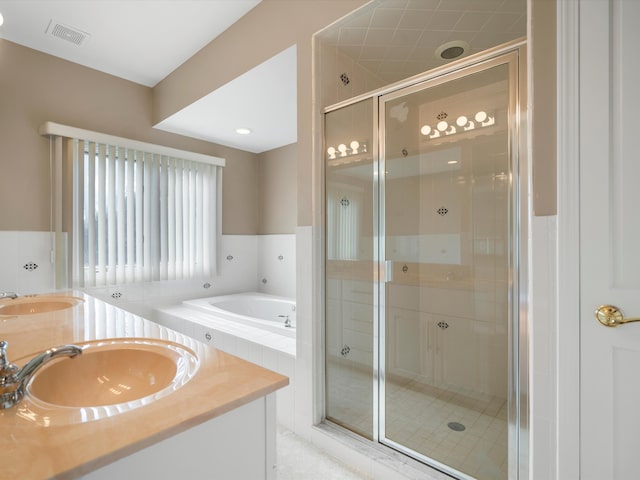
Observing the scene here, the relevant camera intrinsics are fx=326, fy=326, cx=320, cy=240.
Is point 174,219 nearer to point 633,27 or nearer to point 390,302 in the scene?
point 390,302

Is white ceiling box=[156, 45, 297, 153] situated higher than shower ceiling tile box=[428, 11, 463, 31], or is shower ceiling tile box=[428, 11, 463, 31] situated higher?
shower ceiling tile box=[428, 11, 463, 31]

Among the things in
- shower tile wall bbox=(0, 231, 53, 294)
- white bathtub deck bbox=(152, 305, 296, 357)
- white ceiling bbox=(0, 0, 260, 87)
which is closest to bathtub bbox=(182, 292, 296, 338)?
white bathtub deck bbox=(152, 305, 296, 357)

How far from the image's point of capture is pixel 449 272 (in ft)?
6.23

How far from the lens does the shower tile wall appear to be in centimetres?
235

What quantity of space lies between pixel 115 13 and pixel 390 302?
8.23ft

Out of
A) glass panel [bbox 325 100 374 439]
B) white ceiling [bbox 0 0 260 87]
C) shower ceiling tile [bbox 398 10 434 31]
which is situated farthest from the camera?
white ceiling [bbox 0 0 260 87]

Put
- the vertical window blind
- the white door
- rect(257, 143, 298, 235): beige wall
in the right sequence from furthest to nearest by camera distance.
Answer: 1. rect(257, 143, 298, 235): beige wall
2. the vertical window blind
3. the white door

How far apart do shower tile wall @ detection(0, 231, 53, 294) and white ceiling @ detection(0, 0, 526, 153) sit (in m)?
1.43

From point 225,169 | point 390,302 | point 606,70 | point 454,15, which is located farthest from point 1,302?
point 454,15

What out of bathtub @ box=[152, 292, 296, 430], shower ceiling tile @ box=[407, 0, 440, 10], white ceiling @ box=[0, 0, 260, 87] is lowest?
bathtub @ box=[152, 292, 296, 430]

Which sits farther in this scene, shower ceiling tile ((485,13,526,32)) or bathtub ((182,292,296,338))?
bathtub ((182,292,296,338))

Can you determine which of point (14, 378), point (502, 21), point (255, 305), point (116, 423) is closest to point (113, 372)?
point (14, 378)

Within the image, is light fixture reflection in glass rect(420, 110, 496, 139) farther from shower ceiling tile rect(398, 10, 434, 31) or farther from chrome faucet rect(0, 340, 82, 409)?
chrome faucet rect(0, 340, 82, 409)

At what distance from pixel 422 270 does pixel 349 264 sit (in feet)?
1.47
